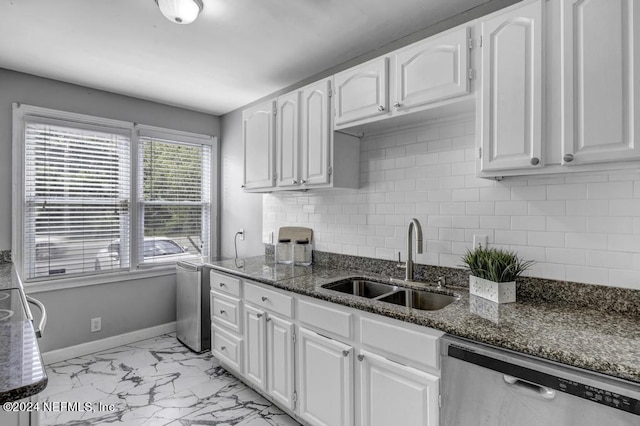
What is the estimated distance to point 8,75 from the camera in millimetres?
2799

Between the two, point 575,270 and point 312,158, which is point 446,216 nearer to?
point 575,270

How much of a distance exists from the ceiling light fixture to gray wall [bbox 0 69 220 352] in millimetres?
1908

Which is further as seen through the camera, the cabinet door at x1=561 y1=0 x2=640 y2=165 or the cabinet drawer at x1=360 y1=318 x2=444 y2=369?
the cabinet drawer at x1=360 y1=318 x2=444 y2=369

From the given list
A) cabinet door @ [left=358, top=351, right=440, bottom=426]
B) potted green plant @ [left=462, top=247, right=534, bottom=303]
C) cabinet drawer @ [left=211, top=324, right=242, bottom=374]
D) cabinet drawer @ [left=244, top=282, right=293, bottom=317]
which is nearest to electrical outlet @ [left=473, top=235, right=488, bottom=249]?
potted green plant @ [left=462, top=247, right=534, bottom=303]

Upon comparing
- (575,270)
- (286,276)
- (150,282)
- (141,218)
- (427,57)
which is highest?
(427,57)

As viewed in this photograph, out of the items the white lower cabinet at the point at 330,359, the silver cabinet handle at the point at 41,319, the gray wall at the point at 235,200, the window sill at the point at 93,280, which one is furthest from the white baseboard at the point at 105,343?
the silver cabinet handle at the point at 41,319

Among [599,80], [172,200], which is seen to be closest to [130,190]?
[172,200]

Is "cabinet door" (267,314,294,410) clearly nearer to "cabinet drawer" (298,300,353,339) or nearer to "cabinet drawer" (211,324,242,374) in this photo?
"cabinet drawer" (298,300,353,339)

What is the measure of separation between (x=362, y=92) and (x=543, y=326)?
5.20ft

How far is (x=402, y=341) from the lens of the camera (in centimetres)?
153

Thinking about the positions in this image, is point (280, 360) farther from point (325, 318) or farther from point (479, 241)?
point (479, 241)

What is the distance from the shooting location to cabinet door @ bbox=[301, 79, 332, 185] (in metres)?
2.38

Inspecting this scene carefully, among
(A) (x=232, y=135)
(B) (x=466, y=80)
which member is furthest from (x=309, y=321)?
(A) (x=232, y=135)

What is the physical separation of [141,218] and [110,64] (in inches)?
59.8
